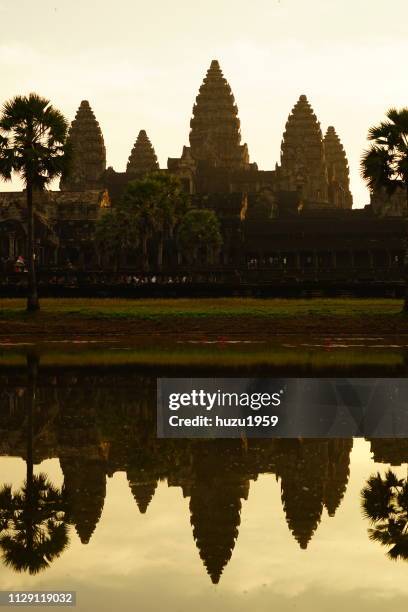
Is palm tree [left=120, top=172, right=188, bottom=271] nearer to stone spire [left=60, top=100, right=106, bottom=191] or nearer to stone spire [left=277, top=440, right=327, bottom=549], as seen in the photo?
stone spire [left=277, top=440, right=327, bottom=549]

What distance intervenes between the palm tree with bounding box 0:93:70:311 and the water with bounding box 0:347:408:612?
35.7 metres

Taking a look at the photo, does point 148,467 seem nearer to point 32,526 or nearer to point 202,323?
point 32,526

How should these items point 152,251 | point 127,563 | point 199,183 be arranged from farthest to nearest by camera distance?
1. point 199,183
2. point 152,251
3. point 127,563

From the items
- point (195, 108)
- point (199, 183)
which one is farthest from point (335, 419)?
point (195, 108)

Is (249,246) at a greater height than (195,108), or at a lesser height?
lesser

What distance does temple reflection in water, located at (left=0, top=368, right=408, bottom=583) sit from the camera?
36.6 ft

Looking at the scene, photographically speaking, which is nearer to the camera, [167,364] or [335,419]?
[335,419]

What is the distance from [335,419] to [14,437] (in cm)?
513

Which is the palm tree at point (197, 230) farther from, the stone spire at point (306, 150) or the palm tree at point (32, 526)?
the palm tree at point (32, 526)

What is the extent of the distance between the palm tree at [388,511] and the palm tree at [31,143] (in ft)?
135

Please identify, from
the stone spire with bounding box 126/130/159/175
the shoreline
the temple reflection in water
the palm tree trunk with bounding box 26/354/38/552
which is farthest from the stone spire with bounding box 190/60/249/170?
the temple reflection in water

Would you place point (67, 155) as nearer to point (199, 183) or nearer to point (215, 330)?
point (215, 330)

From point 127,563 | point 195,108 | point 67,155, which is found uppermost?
point 195,108

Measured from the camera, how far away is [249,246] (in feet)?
382
